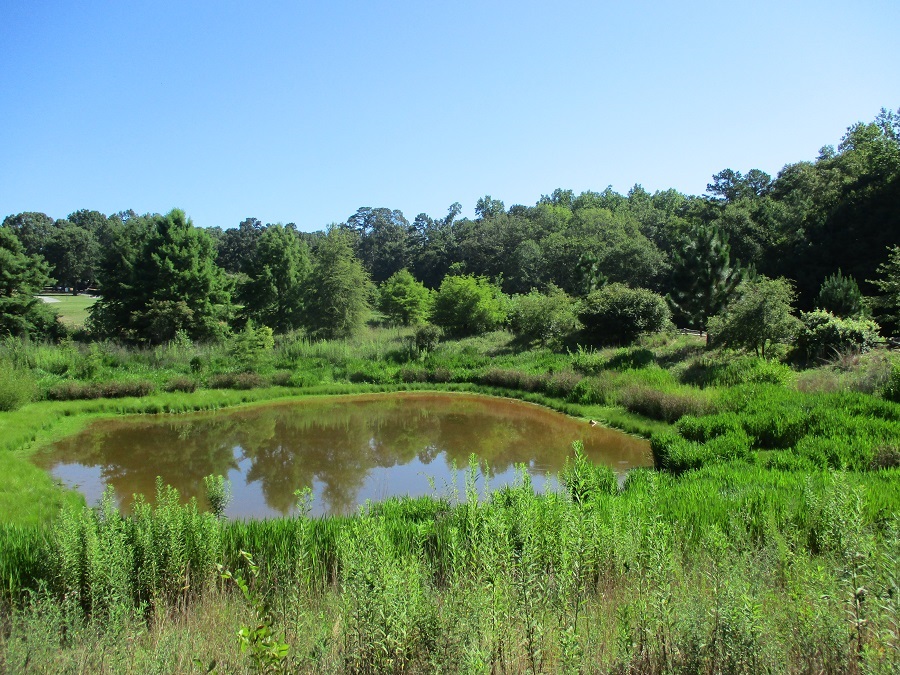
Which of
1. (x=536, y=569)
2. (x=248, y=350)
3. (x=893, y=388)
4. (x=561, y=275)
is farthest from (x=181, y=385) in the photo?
(x=561, y=275)

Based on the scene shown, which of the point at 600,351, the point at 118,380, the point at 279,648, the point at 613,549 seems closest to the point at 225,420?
the point at 118,380

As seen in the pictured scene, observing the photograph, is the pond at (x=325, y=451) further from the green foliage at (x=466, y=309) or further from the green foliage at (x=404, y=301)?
the green foliage at (x=404, y=301)

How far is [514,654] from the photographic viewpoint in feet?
9.63

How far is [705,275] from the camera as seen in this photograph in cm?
2011

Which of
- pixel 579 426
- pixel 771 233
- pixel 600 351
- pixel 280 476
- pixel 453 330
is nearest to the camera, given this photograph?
pixel 280 476

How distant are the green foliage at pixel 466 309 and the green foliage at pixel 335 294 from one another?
12.5 feet

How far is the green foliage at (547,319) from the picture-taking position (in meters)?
22.6

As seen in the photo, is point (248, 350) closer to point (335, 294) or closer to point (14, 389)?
point (335, 294)

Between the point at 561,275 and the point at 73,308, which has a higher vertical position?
the point at 561,275

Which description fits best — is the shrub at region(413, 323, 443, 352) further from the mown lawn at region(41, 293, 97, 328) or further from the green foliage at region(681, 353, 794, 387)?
the mown lawn at region(41, 293, 97, 328)

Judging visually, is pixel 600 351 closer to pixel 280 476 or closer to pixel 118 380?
pixel 280 476

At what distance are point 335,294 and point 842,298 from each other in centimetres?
1995

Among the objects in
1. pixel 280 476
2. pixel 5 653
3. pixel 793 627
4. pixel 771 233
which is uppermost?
pixel 771 233

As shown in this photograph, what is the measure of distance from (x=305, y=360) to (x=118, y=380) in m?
6.43
